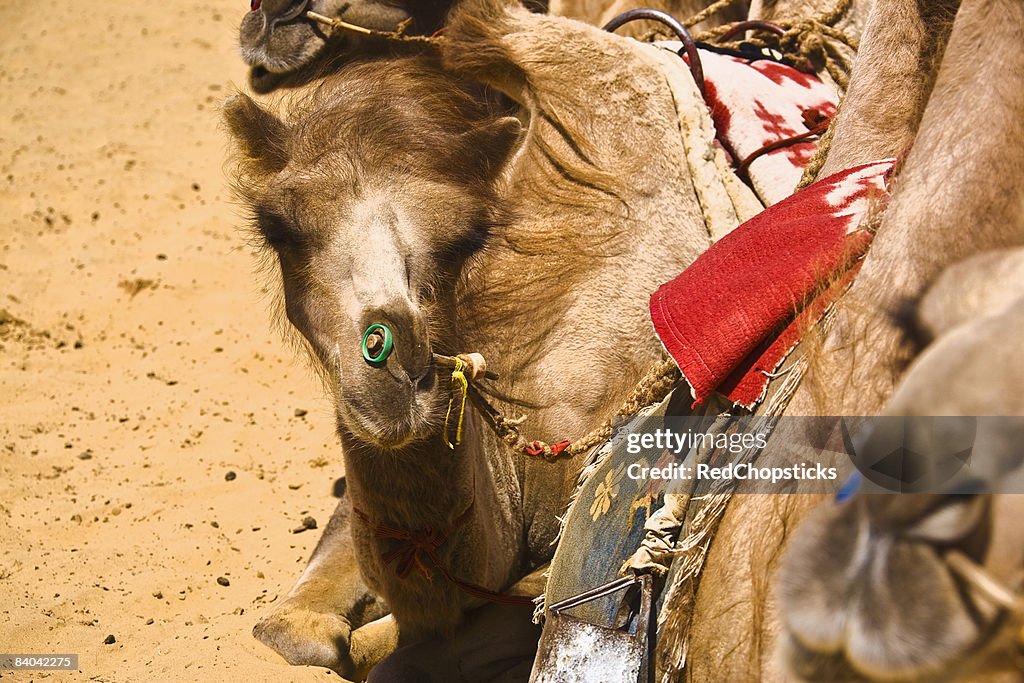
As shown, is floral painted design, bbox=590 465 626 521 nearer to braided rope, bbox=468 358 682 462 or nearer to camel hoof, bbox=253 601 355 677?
braided rope, bbox=468 358 682 462

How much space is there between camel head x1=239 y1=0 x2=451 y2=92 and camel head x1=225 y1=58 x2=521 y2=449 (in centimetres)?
51

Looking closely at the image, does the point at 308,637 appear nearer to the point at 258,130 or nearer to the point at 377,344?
the point at 377,344

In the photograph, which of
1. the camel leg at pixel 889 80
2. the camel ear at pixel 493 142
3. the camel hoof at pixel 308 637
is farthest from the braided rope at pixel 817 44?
the camel hoof at pixel 308 637

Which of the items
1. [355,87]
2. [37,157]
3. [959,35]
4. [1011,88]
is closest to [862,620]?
[1011,88]

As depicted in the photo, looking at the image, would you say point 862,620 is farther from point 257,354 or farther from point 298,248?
point 257,354

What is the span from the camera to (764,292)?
156 centimetres

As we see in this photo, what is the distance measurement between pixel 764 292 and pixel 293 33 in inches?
74.8

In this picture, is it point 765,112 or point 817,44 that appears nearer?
point 765,112

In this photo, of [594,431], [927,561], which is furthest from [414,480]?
[927,561]

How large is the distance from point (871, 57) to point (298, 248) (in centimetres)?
120

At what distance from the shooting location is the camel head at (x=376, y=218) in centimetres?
201

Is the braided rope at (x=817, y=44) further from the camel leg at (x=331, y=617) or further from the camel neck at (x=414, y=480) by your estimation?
the camel leg at (x=331, y=617)

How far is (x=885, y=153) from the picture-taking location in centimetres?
183

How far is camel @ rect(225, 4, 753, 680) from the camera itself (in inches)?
86.5
